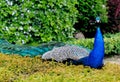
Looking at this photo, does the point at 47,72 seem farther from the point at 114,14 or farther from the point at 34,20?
the point at 114,14

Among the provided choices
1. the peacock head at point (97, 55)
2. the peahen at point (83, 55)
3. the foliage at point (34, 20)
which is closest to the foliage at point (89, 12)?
the foliage at point (34, 20)

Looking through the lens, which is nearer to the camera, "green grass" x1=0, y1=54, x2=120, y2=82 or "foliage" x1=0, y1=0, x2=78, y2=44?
"green grass" x1=0, y1=54, x2=120, y2=82

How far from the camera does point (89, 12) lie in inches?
416

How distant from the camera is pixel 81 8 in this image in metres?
10.5

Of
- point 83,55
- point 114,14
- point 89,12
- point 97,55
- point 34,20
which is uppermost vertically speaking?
point 97,55

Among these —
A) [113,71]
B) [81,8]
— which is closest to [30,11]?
[81,8]

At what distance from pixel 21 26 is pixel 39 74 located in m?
3.60

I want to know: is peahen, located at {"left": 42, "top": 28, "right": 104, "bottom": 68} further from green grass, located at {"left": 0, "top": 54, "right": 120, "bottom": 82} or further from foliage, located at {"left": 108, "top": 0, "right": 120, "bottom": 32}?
foliage, located at {"left": 108, "top": 0, "right": 120, "bottom": 32}

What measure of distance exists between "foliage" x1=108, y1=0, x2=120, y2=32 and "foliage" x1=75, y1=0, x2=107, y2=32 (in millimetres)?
292

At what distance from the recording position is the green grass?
4.87m

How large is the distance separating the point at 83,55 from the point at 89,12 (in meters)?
4.71

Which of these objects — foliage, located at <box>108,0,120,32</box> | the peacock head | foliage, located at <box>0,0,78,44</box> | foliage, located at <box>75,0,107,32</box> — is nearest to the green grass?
the peacock head

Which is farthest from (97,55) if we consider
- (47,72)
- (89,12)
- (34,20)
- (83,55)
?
(89,12)

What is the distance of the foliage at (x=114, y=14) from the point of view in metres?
10.8
